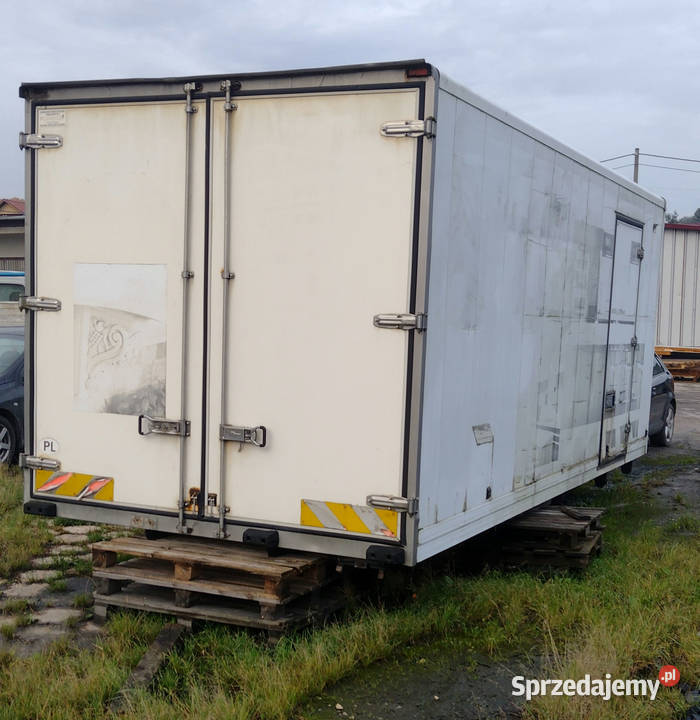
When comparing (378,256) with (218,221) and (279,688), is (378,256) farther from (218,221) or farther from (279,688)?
(279,688)

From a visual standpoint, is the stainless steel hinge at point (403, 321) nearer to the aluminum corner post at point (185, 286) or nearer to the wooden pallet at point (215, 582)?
the aluminum corner post at point (185, 286)

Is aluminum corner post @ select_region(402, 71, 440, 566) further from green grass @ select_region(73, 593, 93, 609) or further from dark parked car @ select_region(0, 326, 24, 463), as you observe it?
dark parked car @ select_region(0, 326, 24, 463)

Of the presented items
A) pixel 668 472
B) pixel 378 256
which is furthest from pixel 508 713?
pixel 668 472

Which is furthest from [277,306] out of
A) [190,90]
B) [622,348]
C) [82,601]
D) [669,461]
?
[669,461]

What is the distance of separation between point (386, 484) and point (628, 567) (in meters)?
2.83

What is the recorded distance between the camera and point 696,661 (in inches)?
198

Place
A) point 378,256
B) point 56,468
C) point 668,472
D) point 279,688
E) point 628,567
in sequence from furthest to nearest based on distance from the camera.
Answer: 1. point 668,472
2. point 628,567
3. point 56,468
4. point 378,256
5. point 279,688

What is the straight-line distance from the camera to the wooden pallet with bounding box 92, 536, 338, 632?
Result: 514 cm

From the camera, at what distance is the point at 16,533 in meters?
7.38

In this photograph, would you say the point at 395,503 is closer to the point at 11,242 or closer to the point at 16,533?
the point at 16,533

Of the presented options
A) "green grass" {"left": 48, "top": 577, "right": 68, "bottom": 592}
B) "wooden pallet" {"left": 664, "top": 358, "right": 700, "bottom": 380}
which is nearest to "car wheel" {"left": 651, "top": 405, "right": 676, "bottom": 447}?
"green grass" {"left": 48, "top": 577, "right": 68, "bottom": 592}

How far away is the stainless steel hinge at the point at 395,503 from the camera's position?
4.93 meters

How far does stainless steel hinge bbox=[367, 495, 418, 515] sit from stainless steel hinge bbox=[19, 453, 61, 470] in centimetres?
211

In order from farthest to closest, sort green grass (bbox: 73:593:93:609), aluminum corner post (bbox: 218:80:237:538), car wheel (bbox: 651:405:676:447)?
car wheel (bbox: 651:405:676:447) < green grass (bbox: 73:593:93:609) < aluminum corner post (bbox: 218:80:237:538)
